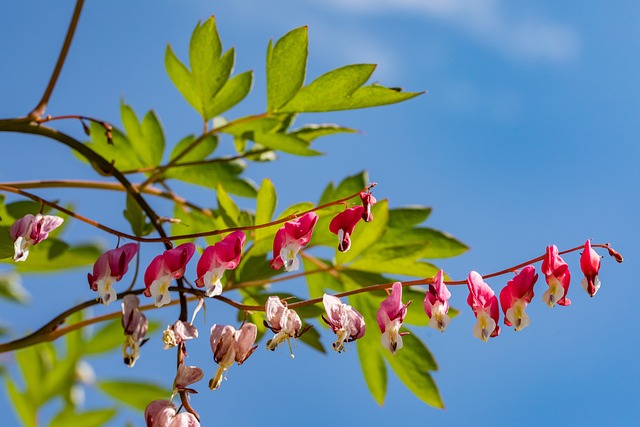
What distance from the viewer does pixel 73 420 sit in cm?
176

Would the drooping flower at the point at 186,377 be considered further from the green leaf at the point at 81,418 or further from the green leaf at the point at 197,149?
the green leaf at the point at 81,418

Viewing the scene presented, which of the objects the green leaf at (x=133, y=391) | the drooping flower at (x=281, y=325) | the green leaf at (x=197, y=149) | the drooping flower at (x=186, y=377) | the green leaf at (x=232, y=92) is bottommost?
the green leaf at (x=133, y=391)

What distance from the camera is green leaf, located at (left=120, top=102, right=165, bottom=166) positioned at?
1.68 meters

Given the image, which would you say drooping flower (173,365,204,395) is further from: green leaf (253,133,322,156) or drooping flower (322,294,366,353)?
green leaf (253,133,322,156)

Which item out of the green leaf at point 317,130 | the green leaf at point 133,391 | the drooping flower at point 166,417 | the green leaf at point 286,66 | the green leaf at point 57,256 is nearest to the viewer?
the drooping flower at point 166,417

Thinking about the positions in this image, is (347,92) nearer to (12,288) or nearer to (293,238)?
(293,238)

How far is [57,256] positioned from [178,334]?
54 centimetres

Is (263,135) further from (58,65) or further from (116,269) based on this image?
(116,269)

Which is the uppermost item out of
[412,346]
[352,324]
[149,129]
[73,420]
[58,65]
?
[58,65]

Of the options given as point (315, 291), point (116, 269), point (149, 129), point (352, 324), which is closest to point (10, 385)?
point (149, 129)

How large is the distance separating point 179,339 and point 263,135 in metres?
0.57

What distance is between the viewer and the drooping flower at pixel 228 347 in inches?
39.7

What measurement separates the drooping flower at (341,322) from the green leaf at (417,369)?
1.09 feet

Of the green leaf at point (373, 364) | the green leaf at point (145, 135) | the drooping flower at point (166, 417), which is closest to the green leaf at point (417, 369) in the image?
the green leaf at point (373, 364)
